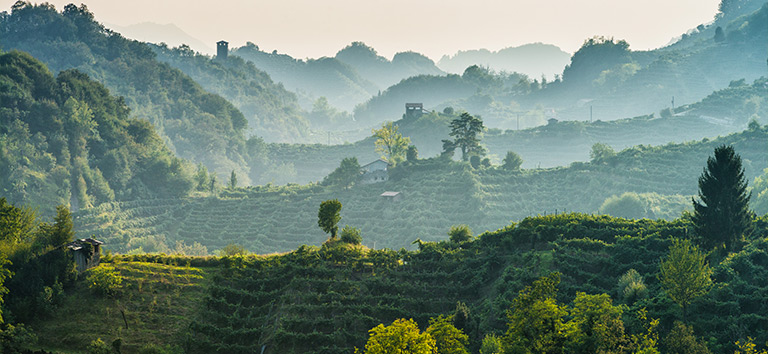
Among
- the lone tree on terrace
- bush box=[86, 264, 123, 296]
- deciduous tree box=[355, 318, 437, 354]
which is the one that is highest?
the lone tree on terrace

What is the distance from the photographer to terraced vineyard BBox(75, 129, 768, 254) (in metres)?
86.4

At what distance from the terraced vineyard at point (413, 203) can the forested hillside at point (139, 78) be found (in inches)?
2244

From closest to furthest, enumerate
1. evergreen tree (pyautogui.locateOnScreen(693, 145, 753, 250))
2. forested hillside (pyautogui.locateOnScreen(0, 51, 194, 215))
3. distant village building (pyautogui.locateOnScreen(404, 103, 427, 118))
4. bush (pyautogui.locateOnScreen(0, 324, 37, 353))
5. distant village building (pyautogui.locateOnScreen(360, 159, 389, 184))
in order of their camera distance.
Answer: bush (pyautogui.locateOnScreen(0, 324, 37, 353)), evergreen tree (pyautogui.locateOnScreen(693, 145, 753, 250)), forested hillside (pyautogui.locateOnScreen(0, 51, 194, 215)), distant village building (pyautogui.locateOnScreen(360, 159, 389, 184)), distant village building (pyautogui.locateOnScreen(404, 103, 427, 118))

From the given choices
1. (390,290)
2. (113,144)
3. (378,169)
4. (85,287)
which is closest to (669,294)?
(390,290)

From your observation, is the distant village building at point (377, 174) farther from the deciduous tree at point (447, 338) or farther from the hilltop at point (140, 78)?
the deciduous tree at point (447, 338)

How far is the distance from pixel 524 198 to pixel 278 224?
33106 mm

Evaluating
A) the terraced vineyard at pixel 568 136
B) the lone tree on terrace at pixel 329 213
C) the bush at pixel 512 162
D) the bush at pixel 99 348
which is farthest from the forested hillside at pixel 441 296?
the terraced vineyard at pixel 568 136

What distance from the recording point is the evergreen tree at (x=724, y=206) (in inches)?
1560

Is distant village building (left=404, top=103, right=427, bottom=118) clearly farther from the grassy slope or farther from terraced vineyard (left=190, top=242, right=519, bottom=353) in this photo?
the grassy slope

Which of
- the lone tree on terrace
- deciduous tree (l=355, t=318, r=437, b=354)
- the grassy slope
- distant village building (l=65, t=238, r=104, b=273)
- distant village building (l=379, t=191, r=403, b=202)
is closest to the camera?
deciduous tree (l=355, t=318, r=437, b=354)

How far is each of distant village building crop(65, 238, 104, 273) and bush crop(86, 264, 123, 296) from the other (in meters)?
0.98

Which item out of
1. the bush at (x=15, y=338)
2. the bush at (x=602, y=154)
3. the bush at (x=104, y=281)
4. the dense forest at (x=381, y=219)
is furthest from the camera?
the bush at (x=602, y=154)

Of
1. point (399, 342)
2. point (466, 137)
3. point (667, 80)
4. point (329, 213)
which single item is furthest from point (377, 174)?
point (667, 80)

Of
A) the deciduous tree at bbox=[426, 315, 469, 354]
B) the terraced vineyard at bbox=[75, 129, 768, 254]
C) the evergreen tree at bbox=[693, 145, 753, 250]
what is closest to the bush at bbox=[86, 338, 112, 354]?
the deciduous tree at bbox=[426, 315, 469, 354]
